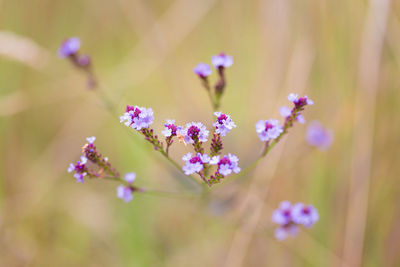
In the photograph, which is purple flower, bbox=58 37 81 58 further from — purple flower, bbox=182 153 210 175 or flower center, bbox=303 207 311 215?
flower center, bbox=303 207 311 215

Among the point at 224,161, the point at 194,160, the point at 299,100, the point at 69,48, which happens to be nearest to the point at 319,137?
the point at 299,100

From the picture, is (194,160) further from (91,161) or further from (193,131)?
(91,161)

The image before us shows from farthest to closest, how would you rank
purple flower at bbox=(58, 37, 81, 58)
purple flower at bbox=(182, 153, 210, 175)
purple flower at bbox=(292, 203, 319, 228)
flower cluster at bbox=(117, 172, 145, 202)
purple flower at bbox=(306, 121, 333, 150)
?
purple flower at bbox=(306, 121, 333, 150)
purple flower at bbox=(58, 37, 81, 58)
purple flower at bbox=(292, 203, 319, 228)
flower cluster at bbox=(117, 172, 145, 202)
purple flower at bbox=(182, 153, 210, 175)

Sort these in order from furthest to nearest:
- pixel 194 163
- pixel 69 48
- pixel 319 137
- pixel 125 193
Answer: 1. pixel 319 137
2. pixel 69 48
3. pixel 125 193
4. pixel 194 163

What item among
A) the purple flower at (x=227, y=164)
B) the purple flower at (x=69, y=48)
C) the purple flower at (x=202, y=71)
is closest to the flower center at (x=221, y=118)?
the purple flower at (x=227, y=164)

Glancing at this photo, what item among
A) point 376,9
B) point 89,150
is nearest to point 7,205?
point 89,150

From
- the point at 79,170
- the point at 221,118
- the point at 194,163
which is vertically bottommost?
the point at 79,170

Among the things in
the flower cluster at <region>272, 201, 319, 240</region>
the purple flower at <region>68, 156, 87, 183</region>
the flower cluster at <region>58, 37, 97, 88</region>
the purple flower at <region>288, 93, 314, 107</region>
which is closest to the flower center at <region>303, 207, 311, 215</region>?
the flower cluster at <region>272, 201, 319, 240</region>
